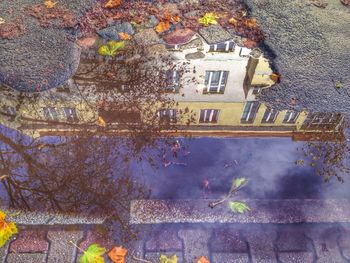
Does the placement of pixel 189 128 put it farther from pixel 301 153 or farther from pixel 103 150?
pixel 301 153

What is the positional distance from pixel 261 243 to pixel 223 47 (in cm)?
294

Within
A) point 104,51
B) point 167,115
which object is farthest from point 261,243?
point 104,51

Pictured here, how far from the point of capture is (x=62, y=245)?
280 cm

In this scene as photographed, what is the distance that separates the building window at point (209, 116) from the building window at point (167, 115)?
0.32m

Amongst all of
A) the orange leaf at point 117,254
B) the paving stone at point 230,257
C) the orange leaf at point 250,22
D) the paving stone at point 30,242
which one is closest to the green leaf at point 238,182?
the paving stone at point 230,257

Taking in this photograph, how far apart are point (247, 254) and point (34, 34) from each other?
410cm

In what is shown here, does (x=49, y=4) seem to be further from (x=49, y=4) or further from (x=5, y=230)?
(x=5, y=230)

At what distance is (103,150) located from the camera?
3451 mm

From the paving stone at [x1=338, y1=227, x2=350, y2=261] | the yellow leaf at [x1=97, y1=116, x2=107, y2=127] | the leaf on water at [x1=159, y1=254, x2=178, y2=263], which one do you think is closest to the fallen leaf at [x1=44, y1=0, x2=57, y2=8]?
the yellow leaf at [x1=97, y1=116, x2=107, y2=127]

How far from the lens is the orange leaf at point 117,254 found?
2750 millimetres

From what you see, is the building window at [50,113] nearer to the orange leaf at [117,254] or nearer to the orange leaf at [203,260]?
the orange leaf at [117,254]

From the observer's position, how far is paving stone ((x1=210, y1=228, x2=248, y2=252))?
9.37 feet

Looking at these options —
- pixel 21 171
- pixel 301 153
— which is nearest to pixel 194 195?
pixel 301 153

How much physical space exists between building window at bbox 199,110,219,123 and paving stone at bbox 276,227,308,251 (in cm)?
140
